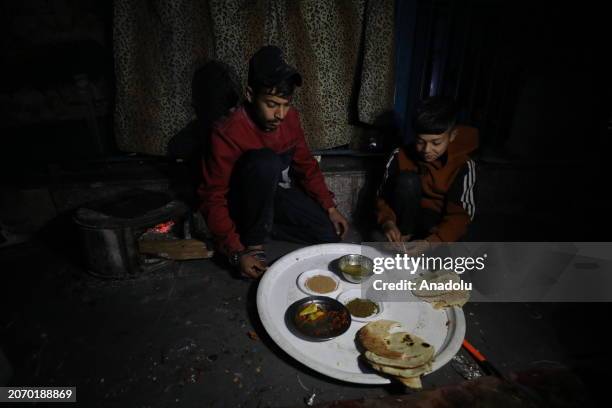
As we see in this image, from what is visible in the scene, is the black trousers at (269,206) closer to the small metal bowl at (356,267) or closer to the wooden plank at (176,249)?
the wooden plank at (176,249)

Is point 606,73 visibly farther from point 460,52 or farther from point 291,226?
point 291,226

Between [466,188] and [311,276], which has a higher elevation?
[466,188]

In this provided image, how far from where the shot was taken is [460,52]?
3.63m

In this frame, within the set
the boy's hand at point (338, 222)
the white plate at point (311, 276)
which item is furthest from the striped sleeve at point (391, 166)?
the white plate at point (311, 276)

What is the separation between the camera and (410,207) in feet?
9.75

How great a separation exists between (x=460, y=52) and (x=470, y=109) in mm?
655

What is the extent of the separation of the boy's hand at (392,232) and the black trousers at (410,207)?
0.15 meters

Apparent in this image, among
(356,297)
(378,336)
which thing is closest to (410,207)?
(356,297)

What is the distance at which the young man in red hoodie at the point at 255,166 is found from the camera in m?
2.41

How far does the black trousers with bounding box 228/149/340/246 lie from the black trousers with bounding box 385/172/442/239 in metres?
0.61

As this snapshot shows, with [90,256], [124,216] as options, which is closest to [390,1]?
[124,216]

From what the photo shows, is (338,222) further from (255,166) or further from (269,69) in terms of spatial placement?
(269,69)

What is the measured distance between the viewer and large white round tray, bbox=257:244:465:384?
6.27ft

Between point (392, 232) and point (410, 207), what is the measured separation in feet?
1.06
